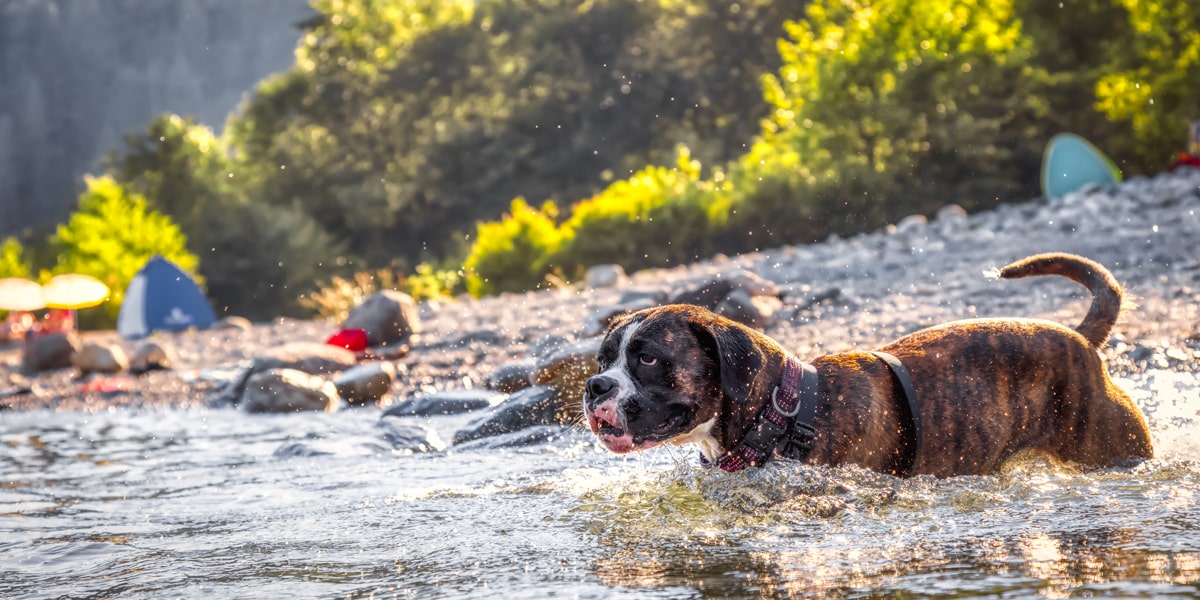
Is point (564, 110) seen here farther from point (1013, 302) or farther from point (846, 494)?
point (846, 494)

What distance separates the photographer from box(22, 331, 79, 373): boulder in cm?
1753

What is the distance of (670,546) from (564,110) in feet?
140

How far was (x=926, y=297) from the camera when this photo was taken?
12.2m

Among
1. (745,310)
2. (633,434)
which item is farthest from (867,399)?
(745,310)

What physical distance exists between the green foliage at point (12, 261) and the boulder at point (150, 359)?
1639 inches

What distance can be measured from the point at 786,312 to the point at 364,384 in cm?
412

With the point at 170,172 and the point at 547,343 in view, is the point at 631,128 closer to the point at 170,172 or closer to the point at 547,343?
the point at 170,172

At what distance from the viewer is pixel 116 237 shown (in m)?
50.0

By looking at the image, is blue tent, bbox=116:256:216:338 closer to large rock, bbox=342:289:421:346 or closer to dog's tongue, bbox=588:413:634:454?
large rock, bbox=342:289:421:346

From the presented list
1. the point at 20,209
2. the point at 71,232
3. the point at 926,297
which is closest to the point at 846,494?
the point at 926,297

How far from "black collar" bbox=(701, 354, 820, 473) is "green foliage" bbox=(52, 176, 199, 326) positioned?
44.5m

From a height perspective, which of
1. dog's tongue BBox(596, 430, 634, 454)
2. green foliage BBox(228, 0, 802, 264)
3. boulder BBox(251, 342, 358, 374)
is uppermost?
green foliage BBox(228, 0, 802, 264)

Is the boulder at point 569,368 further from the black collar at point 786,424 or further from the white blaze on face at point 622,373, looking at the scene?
the black collar at point 786,424

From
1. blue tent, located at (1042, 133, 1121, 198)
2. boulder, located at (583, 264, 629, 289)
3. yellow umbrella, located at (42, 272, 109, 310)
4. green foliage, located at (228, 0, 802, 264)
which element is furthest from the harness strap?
green foliage, located at (228, 0, 802, 264)
